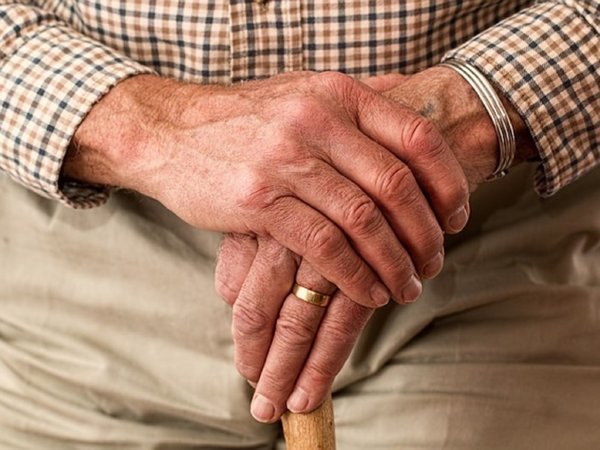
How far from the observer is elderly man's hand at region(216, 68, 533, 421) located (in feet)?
3.22

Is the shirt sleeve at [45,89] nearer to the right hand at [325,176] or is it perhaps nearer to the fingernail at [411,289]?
the right hand at [325,176]

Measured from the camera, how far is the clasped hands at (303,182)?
3.06 ft

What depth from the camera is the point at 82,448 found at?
1190mm

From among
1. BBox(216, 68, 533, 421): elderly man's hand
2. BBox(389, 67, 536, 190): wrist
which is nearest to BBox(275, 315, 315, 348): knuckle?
BBox(216, 68, 533, 421): elderly man's hand

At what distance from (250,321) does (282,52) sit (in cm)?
33

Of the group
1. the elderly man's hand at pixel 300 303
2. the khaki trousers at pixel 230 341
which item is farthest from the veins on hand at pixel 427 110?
the khaki trousers at pixel 230 341

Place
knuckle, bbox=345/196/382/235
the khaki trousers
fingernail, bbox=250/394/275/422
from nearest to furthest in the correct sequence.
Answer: knuckle, bbox=345/196/382/235 < fingernail, bbox=250/394/275/422 < the khaki trousers

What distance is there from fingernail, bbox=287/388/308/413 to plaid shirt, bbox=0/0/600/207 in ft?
1.17

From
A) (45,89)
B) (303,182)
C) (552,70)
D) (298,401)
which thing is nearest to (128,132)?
(45,89)

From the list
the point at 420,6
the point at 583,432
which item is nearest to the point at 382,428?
the point at 583,432

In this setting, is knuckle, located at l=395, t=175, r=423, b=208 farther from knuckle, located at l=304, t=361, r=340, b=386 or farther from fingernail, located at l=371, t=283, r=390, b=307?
knuckle, located at l=304, t=361, r=340, b=386

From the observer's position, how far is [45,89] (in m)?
1.09

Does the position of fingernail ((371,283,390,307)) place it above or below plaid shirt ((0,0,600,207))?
below

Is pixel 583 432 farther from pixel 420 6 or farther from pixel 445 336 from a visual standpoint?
pixel 420 6
